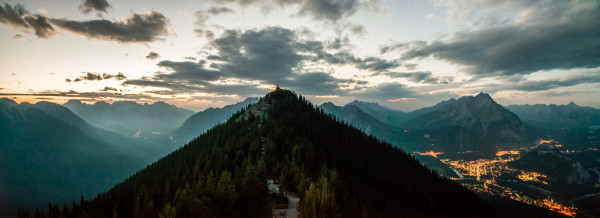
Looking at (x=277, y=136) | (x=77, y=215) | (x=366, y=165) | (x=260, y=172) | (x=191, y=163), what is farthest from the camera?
(x=366, y=165)

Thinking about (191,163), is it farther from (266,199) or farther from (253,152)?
(266,199)

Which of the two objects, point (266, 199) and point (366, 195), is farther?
point (366, 195)

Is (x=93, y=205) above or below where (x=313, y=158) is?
below

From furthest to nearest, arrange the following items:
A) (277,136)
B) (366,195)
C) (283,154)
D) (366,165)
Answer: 1. (366,165)
2. (277,136)
3. (283,154)
4. (366,195)

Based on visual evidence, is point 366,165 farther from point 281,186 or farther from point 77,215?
point 77,215

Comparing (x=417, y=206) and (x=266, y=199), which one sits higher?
(x=266, y=199)

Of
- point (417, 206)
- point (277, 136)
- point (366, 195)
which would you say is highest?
point (277, 136)

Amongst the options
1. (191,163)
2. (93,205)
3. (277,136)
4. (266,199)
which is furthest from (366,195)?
(93,205)

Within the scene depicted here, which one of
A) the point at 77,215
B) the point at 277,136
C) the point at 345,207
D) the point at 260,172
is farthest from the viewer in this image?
the point at 277,136

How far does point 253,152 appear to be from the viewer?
482ft

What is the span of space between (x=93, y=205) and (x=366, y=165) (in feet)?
522

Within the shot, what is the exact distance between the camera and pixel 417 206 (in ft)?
545

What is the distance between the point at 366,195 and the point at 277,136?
67.0 metres

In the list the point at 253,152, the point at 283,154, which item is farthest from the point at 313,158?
the point at 253,152
